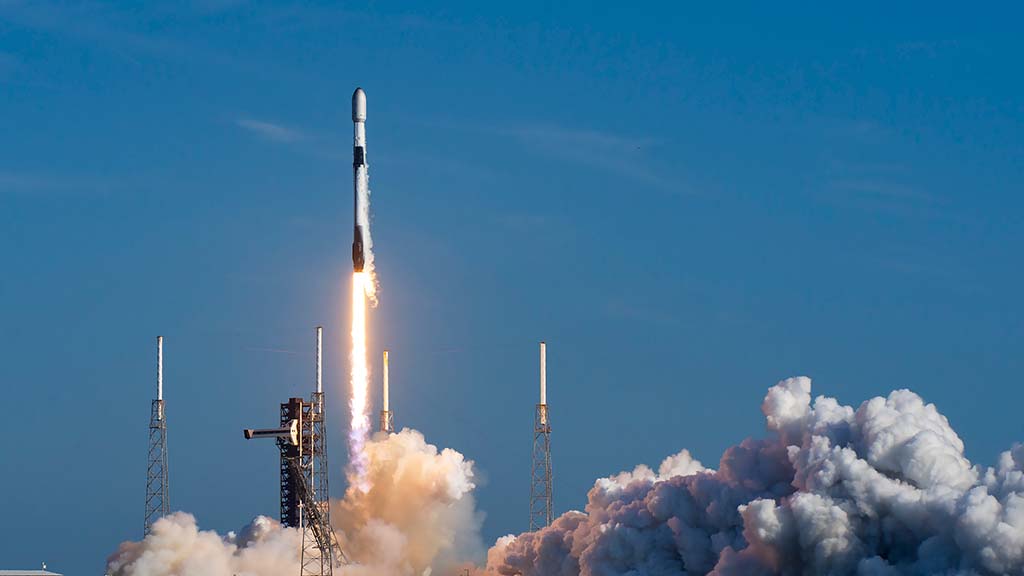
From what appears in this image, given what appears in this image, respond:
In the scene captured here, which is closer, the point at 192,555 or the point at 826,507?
the point at 826,507

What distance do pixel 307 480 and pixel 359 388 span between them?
17.1 feet

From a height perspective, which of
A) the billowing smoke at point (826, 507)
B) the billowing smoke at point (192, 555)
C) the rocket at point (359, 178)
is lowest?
the billowing smoke at point (826, 507)

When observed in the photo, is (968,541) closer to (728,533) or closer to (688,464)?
(728,533)

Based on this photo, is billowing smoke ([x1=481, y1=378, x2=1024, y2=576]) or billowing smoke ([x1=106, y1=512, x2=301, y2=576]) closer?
billowing smoke ([x1=481, y1=378, x2=1024, y2=576])

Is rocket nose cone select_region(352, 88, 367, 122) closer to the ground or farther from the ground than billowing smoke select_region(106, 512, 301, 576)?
farther from the ground

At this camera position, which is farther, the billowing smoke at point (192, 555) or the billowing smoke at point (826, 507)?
the billowing smoke at point (192, 555)

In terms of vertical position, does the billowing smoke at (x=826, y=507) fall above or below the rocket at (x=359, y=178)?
below

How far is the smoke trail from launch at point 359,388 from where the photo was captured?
5197 inches

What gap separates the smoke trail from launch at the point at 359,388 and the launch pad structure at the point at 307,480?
5.47ft

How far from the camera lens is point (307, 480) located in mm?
136125

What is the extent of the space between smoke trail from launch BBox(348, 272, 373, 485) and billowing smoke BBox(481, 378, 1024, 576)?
16.3m

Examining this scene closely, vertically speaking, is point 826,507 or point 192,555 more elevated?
point 192,555

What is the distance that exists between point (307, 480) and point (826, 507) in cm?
3394

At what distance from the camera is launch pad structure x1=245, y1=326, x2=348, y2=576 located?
13190 centimetres
